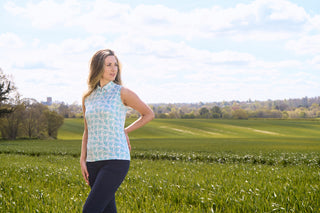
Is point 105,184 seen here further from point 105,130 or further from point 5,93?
point 5,93

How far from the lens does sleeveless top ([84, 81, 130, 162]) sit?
3.34m

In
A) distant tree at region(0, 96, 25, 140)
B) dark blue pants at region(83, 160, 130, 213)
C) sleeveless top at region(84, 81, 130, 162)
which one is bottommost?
distant tree at region(0, 96, 25, 140)

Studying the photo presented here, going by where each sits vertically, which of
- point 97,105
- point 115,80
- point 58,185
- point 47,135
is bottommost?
point 47,135

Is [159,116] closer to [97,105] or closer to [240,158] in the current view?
[240,158]

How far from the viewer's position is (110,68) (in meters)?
3.74

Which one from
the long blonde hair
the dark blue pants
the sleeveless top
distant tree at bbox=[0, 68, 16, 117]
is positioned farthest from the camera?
distant tree at bbox=[0, 68, 16, 117]

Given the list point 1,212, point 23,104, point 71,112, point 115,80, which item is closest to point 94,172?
point 115,80

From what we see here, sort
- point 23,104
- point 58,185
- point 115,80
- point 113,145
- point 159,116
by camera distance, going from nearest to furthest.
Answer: point 113,145 → point 115,80 → point 58,185 → point 23,104 → point 159,116

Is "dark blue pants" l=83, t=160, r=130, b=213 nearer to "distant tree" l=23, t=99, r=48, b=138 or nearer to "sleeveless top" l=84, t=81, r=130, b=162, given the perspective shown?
"sleeveless top" l=84, t=81, r=130, b=162

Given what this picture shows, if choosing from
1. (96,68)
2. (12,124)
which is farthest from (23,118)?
(96,68)

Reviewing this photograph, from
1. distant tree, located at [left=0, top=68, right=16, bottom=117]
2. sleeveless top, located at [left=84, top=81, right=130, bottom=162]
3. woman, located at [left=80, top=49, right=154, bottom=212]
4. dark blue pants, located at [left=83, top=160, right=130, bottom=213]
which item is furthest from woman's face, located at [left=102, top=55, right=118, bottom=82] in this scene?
distant tree, located at [left=0, top=68, right=16, bottom=117]

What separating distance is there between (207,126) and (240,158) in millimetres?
67772

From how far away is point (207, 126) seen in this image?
87.0 metres

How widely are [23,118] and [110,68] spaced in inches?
2265
